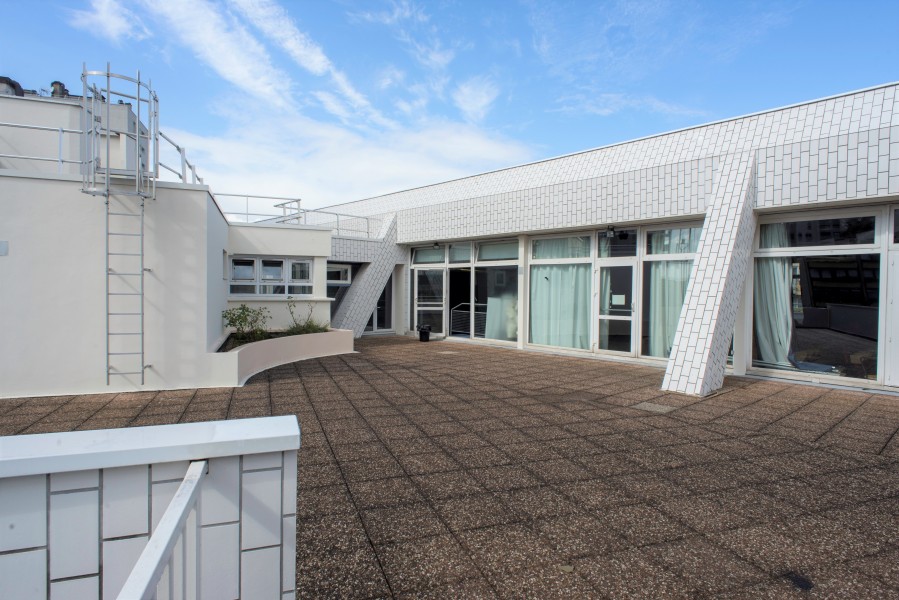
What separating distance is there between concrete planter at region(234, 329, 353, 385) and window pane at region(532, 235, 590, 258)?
4779 millimetres

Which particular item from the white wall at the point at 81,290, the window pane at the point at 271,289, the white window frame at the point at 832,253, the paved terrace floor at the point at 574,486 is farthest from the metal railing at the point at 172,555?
the window pane at the point at 271,289

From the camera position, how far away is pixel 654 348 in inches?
382

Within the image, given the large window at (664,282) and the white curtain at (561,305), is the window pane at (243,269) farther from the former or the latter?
the large window at (664,282)

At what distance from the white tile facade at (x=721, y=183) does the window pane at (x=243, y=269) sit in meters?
6.35

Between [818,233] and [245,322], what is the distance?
33.3ft

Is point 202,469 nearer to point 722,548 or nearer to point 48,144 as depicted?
point 722,548

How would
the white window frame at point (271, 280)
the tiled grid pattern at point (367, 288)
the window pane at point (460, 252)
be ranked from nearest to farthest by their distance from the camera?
the white window frame at point (271, 280) < the window pane at point (460, 252) < the tiled grid pattern at point (367, 288)

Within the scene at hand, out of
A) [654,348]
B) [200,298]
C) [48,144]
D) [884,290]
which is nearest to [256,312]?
[200,298]

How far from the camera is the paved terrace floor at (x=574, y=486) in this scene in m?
2.57

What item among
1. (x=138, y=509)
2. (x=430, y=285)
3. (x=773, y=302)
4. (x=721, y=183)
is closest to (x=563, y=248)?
(x=721, y=183)

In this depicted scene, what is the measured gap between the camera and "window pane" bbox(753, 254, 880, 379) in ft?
24.3

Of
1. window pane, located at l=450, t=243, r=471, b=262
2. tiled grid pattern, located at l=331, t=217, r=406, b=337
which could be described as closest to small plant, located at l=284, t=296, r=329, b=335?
tiled grid pattern, located at l=331, t=217, r=406, b=337

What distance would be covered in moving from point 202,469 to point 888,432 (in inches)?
254

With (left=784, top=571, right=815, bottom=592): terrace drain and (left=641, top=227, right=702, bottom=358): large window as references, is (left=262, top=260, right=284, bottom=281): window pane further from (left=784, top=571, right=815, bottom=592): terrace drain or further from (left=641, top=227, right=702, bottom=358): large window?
(left=784, top=571, right=815, bottom=592): terrace drain
